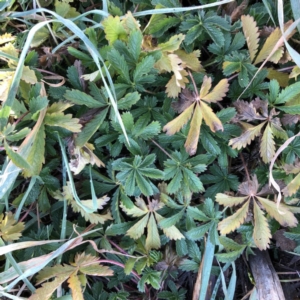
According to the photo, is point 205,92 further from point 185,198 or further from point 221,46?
point 185,198

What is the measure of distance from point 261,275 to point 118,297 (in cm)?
57

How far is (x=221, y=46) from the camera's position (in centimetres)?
117

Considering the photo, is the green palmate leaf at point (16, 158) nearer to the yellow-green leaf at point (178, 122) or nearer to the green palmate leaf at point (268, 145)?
the yellow-green leaf at point (178, 122)

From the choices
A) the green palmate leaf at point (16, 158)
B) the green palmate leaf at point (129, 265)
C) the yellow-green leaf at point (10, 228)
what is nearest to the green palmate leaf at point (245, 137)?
the green palmate leaf at point (129, 265)

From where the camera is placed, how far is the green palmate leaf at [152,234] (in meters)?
1.26

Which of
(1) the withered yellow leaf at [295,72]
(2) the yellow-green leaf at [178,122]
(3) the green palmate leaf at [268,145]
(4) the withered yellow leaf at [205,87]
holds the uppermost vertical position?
(4) the withered yellow leaf at [205,87]

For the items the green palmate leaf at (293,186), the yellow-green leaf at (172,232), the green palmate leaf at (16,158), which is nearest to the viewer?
the green palmate leaf at (16,158)

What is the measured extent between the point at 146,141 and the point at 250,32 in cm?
54

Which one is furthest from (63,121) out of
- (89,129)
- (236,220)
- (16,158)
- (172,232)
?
(236,220)

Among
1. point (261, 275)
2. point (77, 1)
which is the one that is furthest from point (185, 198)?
point (77, 1)

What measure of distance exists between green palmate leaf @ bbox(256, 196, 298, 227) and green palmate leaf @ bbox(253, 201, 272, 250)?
3 cm

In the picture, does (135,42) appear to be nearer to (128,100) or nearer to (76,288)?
(128,100)

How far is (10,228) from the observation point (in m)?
1.23

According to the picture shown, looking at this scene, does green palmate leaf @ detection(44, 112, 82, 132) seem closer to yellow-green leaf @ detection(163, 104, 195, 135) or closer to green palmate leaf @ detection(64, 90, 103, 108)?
green palmate leaf @ detection(64, 90, 103, 108)
